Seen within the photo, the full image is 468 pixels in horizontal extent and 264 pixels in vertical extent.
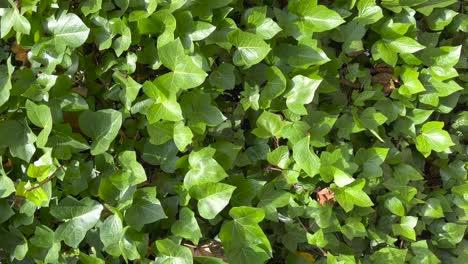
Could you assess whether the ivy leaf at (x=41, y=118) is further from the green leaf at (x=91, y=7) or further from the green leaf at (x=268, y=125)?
the green leaf at (x=268, y=125)

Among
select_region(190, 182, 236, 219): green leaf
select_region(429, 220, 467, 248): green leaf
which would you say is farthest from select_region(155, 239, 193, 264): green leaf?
select_region(429, 220, 467, 248): green leaf

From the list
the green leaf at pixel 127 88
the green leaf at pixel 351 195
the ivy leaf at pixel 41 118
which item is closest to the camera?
the ivy leaf at pixel 41 118

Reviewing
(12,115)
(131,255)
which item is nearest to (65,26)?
(12,115)

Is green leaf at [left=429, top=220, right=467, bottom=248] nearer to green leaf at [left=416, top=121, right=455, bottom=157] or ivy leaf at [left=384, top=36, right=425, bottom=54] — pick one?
green leaf at [left=416, top=121, right=455, bottom=157]

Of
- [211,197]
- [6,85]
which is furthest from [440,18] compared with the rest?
[6,85]

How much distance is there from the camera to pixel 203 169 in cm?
144

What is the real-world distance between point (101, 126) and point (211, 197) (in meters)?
0.35

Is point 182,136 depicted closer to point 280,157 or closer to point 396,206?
point 280,157

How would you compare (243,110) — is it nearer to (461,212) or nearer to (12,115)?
(12,115)

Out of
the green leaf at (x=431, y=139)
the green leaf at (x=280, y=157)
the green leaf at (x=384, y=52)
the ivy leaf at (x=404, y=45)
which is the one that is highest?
the ivy leaf at (x=404, y=45)

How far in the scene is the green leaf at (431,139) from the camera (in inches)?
76.2

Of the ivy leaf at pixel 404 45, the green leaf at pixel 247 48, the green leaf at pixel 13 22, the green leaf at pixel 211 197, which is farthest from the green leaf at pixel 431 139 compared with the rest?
the green leaf at pixel 13 22

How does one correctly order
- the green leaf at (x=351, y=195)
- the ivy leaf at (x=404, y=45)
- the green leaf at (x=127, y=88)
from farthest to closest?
the ivy leaf at (x=404, y=45) → the green leaf at (x=351, y=195) → the green leaf at (x=127, y=88)

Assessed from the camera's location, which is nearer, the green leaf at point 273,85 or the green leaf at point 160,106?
the green leaf at point 160,106
